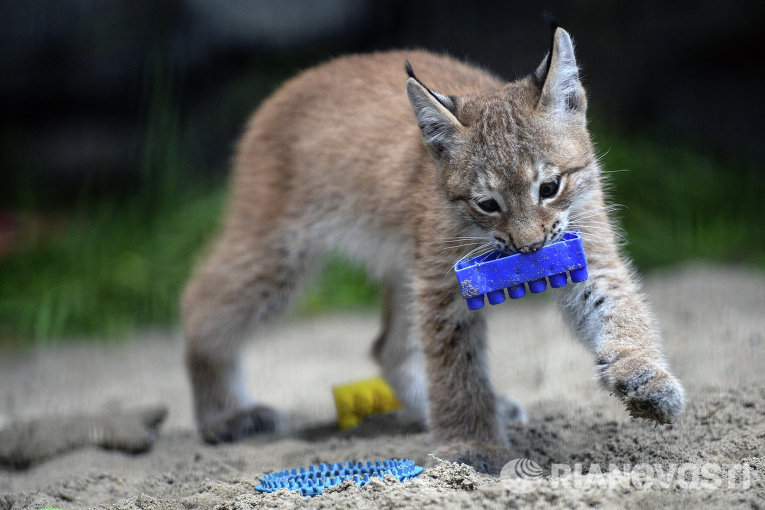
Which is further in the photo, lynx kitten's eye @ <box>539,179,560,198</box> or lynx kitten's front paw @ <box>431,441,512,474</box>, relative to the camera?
lynx kitten's front paw @ <box>431,441,512,474</box>

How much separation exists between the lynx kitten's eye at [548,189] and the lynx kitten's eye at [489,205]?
0.53ft

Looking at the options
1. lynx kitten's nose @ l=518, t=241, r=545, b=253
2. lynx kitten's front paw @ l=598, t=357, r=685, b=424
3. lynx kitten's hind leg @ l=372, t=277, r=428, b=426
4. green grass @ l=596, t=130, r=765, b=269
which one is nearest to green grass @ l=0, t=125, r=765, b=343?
green grass @ l=596, t=130, r=765, b=269

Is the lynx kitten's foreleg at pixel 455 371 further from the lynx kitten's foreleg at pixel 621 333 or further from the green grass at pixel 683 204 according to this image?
the green grass at pixel 683 204

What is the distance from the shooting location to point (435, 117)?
3240 mm

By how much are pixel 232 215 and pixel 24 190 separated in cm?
387

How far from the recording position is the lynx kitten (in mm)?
3059

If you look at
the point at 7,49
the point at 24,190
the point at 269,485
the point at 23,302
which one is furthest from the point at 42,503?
the point at 7,49

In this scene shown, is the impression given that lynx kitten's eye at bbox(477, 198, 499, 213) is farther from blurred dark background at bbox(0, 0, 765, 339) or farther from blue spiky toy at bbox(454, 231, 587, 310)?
blurred dark background at bbox(0, 0, 765, 339)

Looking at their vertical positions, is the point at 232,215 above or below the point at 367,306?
above

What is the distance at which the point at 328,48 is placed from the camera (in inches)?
333

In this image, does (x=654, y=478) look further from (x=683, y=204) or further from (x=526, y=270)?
(x=683, y=204)

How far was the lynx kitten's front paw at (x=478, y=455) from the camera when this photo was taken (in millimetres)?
3178

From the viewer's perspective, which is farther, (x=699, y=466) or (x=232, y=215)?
(x=232, y=215)

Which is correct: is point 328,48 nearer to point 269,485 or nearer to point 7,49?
point 7,49
